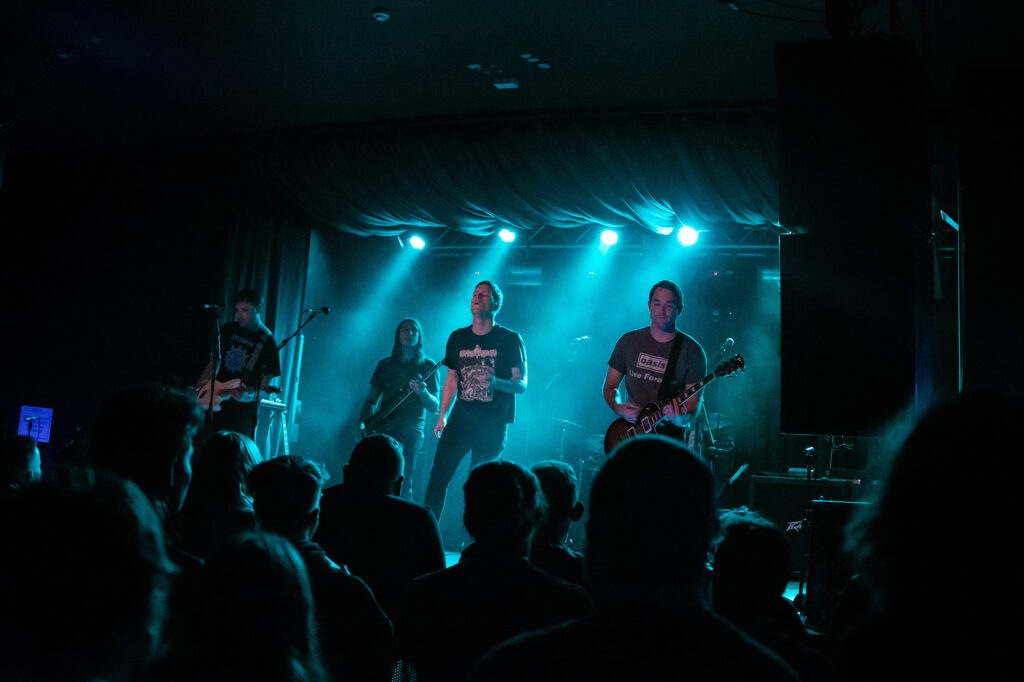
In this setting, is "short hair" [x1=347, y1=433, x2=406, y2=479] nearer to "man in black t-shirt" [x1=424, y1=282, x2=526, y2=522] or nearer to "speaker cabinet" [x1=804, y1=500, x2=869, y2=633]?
"speaker cabinet" [x1=804, y1=500, x2=869, y2=633]

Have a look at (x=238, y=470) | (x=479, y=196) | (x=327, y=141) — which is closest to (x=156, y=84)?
(x=327, y=141)

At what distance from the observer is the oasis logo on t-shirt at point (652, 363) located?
6047 mm

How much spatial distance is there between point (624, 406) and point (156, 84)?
517cm

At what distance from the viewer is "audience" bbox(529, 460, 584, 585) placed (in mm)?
2889

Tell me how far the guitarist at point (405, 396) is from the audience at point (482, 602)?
5266 millimetres

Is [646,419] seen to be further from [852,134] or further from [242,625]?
[242,625]

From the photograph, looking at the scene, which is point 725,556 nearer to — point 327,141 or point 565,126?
point 565,126

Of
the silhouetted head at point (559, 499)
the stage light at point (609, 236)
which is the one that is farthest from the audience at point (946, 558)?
the stage light at point (609, 236)

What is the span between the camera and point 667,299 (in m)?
6.11

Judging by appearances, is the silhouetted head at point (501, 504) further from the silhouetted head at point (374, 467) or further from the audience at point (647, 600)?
the audience at point (647, 600)

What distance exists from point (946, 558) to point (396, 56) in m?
6.72

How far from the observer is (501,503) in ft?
8.00

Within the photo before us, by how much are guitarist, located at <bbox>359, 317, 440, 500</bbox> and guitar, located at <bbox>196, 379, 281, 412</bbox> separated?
100 centimetres

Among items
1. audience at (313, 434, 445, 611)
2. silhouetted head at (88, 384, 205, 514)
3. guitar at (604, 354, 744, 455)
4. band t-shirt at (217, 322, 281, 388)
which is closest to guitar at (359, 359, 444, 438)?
band t-shirt at (217, 322, 281, 388)
